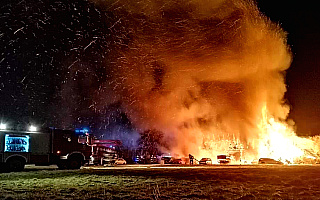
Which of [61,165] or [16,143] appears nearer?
[16,143]

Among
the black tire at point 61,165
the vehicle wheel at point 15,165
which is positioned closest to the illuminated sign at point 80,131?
the black tire at point 61,165

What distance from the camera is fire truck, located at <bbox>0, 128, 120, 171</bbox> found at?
87.8 ft

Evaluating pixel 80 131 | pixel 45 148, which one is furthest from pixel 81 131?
pixel 45 148

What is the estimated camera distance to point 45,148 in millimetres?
28641

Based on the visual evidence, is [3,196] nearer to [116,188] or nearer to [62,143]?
[116,188]

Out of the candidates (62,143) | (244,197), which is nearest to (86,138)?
(62,143)

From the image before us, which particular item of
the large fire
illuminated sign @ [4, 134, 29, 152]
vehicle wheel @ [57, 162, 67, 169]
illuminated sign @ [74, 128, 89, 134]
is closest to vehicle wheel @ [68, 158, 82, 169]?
vehicle wheel @ [57, 162, 67, 169]

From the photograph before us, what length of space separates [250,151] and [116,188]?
65.3 metres

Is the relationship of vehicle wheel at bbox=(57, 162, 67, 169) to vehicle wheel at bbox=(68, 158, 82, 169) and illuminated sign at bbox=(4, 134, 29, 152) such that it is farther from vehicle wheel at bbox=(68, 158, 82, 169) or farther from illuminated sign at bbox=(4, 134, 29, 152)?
illuminated sign at bbox=(4, 134, 29, 152)

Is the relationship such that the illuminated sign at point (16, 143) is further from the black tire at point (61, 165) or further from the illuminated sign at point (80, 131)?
the illuminated sign at point (80, 131)

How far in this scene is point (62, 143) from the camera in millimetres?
29266

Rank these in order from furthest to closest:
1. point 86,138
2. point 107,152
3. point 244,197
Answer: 1. point 107,152
2. point 86,138
3. point 244,197

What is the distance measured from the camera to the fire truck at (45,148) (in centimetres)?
2677

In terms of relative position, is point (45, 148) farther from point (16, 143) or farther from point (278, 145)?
point (278, 145)
